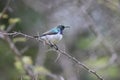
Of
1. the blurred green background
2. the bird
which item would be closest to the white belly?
the bird

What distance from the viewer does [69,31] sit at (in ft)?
39.2

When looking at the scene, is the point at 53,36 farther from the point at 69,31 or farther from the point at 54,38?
the point at 69,31

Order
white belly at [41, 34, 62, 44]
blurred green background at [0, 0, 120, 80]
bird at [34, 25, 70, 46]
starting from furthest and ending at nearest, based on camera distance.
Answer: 1. blurred green background at [0, 0, 120, 80]
2. white belly at [41, 34, 62, 44]
3. bird at [34, 25, 70, 46]

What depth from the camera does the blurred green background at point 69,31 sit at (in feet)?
30.7

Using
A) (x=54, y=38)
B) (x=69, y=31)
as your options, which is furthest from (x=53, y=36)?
(x=69, y=31)

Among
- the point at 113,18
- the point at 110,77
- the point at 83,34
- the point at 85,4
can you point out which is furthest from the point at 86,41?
the point at 85,4

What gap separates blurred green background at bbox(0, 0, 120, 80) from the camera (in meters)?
9.37

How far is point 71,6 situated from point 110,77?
11.4 ft

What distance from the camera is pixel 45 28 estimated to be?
10781 mm

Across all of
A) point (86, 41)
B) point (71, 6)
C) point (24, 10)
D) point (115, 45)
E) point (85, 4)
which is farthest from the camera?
point (86, 41)

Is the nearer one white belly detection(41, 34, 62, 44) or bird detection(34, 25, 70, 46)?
bird detection(34, 25, 70, 46)

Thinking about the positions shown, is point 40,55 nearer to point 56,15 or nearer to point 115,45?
point 56,15

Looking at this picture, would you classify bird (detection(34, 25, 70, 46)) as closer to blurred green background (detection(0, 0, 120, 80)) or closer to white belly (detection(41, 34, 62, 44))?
white belly (detection(41, 34, 62, 44))

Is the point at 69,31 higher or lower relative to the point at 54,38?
higher
